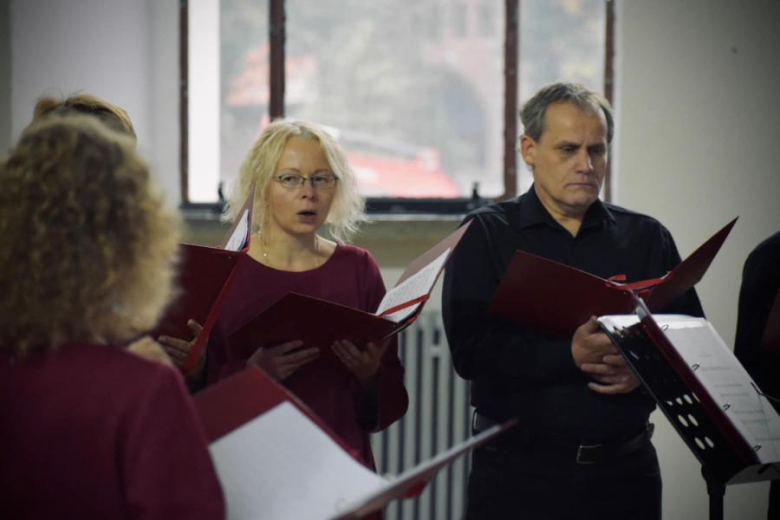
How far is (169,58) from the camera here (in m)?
3.15

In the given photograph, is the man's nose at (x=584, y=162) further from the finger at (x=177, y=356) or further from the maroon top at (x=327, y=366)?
the finger at (x=177, y=356)

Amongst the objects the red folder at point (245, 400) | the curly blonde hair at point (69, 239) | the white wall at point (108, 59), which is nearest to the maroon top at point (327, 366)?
the red folder at point (245, 400)

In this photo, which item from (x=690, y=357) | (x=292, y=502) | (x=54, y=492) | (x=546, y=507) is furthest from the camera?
(x=546, y=507)

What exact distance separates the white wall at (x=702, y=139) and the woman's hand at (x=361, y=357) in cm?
149

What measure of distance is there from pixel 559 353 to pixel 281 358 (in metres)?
0.55

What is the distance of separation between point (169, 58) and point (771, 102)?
2122 millimetres

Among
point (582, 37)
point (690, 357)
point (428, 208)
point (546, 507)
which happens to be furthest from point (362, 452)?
point (582, 37)

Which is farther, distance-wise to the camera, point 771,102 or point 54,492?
point 771,102

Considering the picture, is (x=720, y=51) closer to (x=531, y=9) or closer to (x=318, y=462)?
(x=531, y=9)

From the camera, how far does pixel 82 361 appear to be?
87 centimetres

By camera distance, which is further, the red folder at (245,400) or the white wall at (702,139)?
the white wall at (702,139)

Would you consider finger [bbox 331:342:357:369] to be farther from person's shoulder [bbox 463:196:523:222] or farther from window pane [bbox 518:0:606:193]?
window pane [bbox 518:0:606:193]

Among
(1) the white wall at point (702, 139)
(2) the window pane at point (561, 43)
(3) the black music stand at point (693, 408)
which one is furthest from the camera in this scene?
(2) the window pane at point (561, 43)

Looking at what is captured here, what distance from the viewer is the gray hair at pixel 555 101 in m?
1.92
